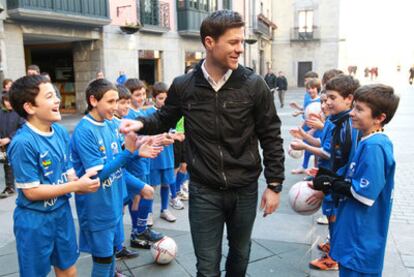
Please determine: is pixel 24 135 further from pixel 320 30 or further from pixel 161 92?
pixel 320 30

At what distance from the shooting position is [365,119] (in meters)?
2.70

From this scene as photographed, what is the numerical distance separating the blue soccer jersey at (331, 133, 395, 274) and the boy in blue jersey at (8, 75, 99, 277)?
1744 mm

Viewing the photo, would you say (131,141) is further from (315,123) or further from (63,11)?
(63,11)

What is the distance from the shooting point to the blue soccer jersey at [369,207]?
8.36 feet

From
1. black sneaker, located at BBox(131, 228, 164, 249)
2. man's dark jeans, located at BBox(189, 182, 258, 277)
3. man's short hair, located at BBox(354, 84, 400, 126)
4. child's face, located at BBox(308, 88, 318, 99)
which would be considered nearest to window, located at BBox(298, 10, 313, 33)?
child's face, located at BBox(308, 88, 318, 99)

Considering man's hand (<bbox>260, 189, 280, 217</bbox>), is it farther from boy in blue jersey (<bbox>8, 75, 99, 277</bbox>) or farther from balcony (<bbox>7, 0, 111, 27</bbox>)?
balcony (<bbox>7, 0, 111, 27</bbox>)

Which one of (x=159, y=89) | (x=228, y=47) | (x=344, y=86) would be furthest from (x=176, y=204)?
(x=228, y=47)

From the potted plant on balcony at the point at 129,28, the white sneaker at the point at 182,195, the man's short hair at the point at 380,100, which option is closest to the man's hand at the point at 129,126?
the man's short hair at the point at 380,100

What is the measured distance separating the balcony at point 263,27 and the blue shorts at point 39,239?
30.2 m

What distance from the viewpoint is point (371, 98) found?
8.78 ft

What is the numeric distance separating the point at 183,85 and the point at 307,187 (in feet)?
4.58

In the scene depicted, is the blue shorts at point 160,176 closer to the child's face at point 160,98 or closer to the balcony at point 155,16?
the child's face at point 160,98

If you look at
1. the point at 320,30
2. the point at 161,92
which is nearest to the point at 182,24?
the point at 161,92

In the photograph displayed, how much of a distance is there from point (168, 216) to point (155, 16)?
50.7ft
